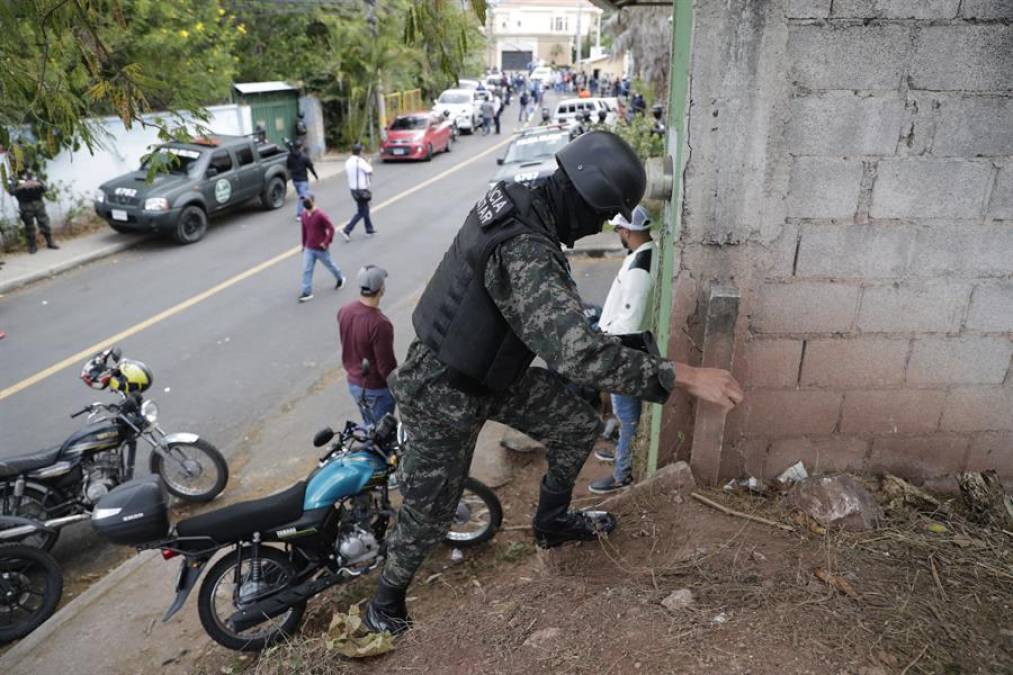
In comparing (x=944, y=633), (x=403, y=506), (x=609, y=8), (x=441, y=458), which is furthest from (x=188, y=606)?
(x=609, y=8)

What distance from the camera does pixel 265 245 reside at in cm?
1295

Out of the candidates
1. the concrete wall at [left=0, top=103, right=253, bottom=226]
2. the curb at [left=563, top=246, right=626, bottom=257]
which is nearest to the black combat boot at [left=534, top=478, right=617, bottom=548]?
the curb at [left=563, top=246, right=626, bottom=257]

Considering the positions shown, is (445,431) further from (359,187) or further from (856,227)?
(359,187)

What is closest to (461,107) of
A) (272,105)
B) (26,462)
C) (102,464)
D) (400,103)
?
(400,103)

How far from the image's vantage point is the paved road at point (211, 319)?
6871mm

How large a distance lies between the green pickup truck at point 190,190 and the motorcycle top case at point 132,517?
30.5 ft

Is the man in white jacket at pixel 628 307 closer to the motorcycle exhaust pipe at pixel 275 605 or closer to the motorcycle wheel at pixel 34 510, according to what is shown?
the motorcycle exhaust pipe at pixel 275 605

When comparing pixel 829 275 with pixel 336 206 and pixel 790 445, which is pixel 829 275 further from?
pixel 336 206

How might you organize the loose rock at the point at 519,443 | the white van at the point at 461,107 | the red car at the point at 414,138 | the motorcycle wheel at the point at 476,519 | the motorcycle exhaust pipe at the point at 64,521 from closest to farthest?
the motorcycle wheel at the point at 476,519, the motorcycle exhaust pipe at the point at 64,521, the loose rock at the point at 519,443, the red car at the point at 414,138, the white van at the point at 461,107

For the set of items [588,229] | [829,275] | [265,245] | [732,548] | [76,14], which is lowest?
[265,245]

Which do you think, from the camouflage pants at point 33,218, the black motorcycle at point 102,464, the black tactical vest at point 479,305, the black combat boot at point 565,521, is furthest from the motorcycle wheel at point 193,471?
the camouflage pants at point 33,218

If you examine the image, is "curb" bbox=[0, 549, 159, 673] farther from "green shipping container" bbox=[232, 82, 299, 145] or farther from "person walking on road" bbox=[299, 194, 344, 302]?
"green shipping container" bbox=[232, 82, 299, 145]

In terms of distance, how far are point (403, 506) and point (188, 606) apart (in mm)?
1777

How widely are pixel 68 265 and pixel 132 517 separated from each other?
10054mm
